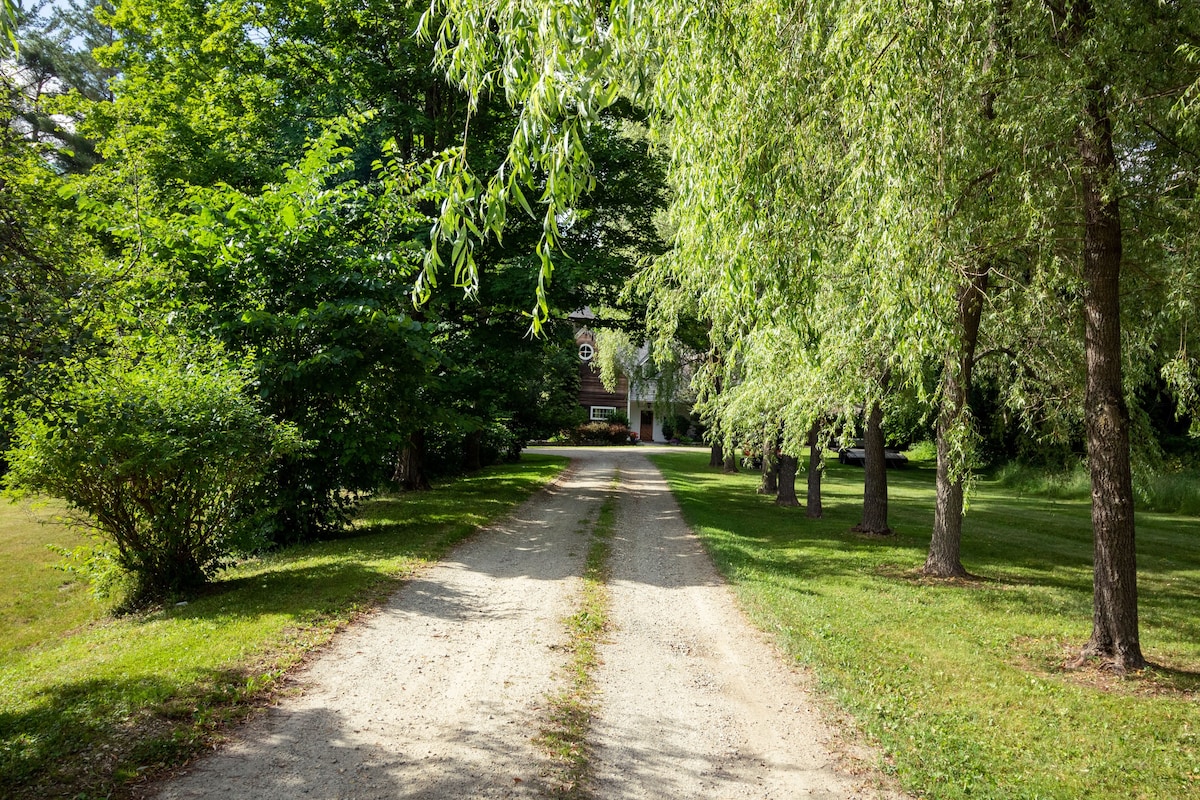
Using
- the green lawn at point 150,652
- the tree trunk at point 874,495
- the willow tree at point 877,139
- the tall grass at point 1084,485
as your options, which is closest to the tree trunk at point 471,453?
the green lawn at point 150,652

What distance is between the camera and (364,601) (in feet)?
25.0

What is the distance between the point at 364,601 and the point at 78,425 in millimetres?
3164

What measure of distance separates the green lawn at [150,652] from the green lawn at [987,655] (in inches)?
171

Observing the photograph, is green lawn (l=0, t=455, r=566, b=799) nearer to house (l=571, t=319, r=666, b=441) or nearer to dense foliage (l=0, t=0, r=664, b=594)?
dense foliage (l=0, t=0, r=664, b=594)

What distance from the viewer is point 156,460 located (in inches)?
287

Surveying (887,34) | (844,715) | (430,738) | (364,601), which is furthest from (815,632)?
(887,34)

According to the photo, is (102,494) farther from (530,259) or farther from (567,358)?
(567,358)

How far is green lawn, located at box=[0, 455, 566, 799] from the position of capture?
4121 millimetres

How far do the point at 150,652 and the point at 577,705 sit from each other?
355 centimetres

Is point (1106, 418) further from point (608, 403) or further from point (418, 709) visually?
point (608, 403)

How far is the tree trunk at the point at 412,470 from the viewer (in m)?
18.8

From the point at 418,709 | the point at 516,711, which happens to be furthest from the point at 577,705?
the point at 418,709

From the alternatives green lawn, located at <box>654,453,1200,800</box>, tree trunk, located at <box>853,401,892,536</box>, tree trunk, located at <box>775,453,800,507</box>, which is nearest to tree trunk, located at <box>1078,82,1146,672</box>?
green lawn, located at <box>654,453,1200,800</box>

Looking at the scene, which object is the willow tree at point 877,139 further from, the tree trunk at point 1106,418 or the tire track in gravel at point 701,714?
the tire track in gravel at point 701,714
